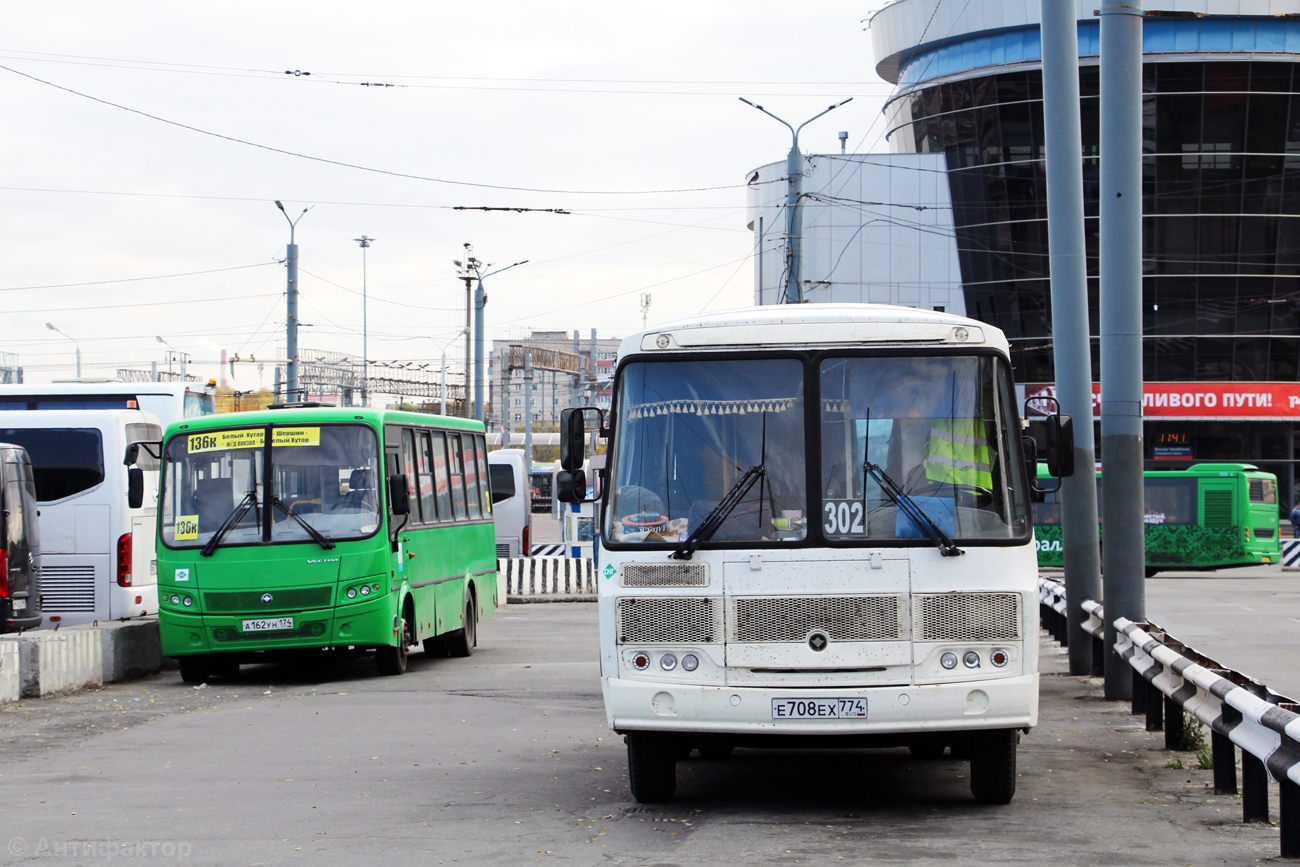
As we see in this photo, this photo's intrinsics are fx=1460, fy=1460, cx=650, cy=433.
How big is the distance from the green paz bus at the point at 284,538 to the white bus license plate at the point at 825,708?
7.97 meters

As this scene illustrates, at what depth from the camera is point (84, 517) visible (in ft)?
58.2

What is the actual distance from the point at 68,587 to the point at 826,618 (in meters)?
12.8

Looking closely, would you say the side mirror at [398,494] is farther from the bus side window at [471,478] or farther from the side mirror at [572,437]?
the side mirror at [572,437]

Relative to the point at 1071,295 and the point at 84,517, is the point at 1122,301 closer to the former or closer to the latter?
the point at 1071,295

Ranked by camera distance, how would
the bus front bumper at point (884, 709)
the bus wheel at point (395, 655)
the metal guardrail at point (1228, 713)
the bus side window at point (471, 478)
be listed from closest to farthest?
the metal guardrail at point (1228, 713), the bus front bumper at point (884, 709), the bus wheel at point (395, 655), the bus side window at point (471, 478)

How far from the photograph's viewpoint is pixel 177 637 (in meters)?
14.8

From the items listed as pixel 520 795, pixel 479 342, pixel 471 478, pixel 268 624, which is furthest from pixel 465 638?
pixel 479 342

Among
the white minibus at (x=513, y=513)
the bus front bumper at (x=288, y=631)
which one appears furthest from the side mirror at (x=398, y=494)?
the white minibus at (x=513, y=513)

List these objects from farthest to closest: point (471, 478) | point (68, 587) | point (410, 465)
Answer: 1. point (471, 478)
2. point (68, 587)
3. point (410, 465)

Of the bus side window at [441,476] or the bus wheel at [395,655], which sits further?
the bus side window at [441,476]

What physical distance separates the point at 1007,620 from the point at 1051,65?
8603mm

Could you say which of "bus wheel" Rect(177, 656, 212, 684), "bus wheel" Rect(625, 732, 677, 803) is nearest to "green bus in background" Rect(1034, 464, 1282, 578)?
"bus wheel" Rect(177, 656, 212, 684)

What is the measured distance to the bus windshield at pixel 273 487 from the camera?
14695 mm

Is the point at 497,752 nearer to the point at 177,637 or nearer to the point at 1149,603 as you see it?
the point at 177,637
